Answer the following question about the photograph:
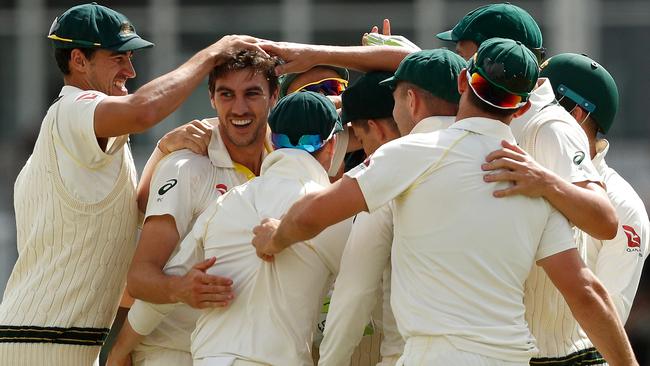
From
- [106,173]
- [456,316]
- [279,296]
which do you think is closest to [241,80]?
[106,173]

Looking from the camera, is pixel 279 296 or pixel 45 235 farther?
pixel 45 235

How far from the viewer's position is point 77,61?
6.94m

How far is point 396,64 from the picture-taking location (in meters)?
7.11

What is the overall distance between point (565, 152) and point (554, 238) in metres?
0.49

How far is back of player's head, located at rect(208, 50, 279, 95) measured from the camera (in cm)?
685

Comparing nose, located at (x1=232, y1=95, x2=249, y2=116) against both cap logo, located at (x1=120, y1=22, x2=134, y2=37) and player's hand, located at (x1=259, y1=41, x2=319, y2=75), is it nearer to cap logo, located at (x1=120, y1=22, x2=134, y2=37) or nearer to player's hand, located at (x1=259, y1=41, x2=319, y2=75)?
player's hand, located at (x1=259, y1=41, x2=319, y2=75)

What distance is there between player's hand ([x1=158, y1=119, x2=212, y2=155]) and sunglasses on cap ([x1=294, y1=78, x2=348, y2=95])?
93 cm

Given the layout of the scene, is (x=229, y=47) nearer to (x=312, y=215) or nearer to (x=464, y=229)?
(x=312, y=215)

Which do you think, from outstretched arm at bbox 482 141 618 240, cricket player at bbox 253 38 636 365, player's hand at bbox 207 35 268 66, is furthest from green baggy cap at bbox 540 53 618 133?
player's hand at bbox 207 35 268 66

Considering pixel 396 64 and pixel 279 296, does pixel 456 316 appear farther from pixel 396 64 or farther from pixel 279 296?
pixel 396 64

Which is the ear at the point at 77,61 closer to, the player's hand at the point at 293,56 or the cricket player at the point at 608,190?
the player's hand at the point at 293,56

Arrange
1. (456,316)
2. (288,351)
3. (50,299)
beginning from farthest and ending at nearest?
(50,299), (288,351), (456,316)

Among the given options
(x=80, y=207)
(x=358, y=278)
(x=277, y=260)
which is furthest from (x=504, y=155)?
(x=80, y=207)

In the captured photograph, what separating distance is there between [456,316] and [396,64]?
1.89 metres
